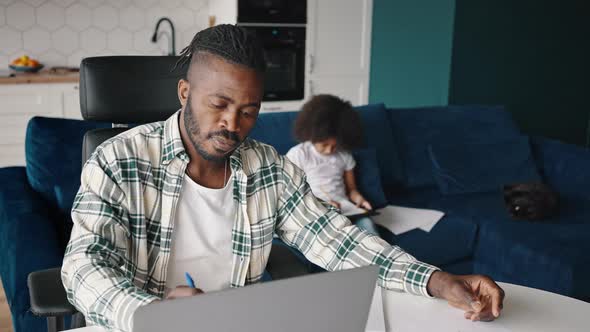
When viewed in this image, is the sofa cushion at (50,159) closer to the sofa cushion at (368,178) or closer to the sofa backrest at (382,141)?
the sofa cushion at (368,178)

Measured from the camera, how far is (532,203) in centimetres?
277

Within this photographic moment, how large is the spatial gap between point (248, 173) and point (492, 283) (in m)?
0.56

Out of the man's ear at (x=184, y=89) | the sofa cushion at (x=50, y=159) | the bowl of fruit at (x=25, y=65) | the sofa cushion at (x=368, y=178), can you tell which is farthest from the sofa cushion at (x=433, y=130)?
the bowl of fruit at (x=25, y=65)

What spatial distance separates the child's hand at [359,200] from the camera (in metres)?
2.68

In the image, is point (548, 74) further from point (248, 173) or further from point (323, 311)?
point (323, 311)

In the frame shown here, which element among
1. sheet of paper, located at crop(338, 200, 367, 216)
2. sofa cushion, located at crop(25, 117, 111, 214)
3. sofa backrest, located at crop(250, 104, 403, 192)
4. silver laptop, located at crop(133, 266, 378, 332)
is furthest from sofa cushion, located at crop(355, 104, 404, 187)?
silver laptop, located at crop(133, 266, 378, 332)

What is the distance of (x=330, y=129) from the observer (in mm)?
2707

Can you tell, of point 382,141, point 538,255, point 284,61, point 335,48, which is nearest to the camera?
point 538,255

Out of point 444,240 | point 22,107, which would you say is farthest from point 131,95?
point 22,107

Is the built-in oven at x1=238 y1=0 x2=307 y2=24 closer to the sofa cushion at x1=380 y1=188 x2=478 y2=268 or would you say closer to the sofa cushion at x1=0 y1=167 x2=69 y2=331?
the sofa cushion at x1=380 y1=188 x2=478 y2=268

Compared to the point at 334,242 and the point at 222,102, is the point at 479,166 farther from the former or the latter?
the point at 222,102

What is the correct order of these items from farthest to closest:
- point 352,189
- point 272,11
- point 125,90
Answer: point 272,11 < point 352,189 < point 125,90

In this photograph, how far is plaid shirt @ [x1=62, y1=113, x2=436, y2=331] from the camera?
1.06 m

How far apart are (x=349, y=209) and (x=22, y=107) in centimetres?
255
